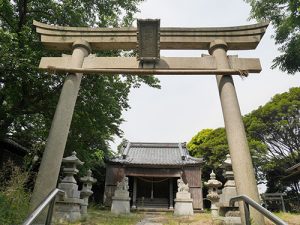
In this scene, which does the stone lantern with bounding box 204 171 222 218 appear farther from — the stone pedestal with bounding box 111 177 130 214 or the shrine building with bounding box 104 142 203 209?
the shrine building with bounding box 104 142 203 209

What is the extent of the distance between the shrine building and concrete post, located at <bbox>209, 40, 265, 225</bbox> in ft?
54.5

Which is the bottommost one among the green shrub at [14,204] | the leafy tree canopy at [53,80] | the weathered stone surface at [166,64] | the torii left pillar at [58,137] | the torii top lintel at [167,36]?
the green shrub at [14,204]

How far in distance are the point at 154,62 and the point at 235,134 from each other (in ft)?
6.77

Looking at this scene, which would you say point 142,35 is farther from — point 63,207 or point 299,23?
point 299,23

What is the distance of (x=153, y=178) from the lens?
894 inches

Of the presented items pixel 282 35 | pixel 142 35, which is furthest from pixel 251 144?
pixel 142 35

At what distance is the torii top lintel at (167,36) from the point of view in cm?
548

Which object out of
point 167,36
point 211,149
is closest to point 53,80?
point 167,36

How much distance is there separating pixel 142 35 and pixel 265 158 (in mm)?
21056

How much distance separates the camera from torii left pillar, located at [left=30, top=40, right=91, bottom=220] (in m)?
4.05

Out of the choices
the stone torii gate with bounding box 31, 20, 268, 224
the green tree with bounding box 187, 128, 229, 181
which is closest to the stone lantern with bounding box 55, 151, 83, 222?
the stone torii gate with bounding box 31, 20, 268, 224

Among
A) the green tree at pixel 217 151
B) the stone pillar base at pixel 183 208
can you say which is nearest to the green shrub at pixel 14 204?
the stone pillar base at pixel 183 208

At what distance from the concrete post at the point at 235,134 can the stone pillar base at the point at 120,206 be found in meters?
12.1

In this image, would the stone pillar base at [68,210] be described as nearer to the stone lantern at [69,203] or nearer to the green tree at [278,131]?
the stone lantern at [69,203]
